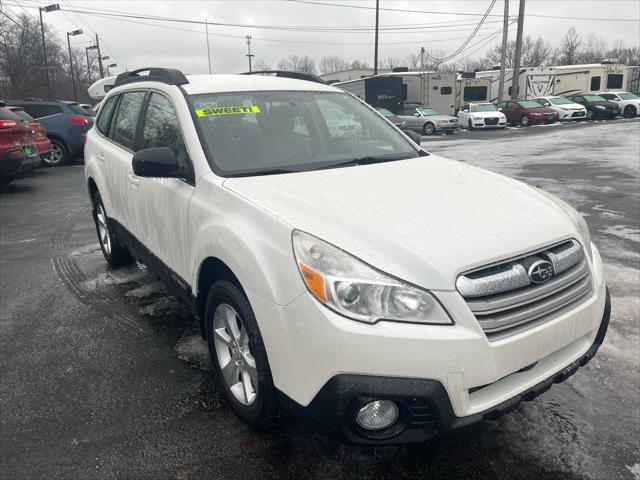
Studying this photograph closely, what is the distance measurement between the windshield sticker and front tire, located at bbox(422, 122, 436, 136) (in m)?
23.5

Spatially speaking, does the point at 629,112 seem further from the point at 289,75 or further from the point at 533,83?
the point at 289,75

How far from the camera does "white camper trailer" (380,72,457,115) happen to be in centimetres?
3139

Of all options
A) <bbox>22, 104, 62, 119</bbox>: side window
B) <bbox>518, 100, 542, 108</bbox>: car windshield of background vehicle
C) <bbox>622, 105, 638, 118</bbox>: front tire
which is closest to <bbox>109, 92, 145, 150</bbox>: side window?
<bbox>22, 104, 62, 119</bbox>: side window

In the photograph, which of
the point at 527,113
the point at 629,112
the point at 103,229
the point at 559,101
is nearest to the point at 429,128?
the point at 527,113

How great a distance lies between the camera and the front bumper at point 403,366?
76.4 inches

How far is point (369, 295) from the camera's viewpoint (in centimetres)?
200

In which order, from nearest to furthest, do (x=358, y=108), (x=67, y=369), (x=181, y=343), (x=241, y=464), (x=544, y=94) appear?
(x=241, y=464), (x=67, y=369), (x=181, y=343), (x=358, y=108), (x=544, y=94)

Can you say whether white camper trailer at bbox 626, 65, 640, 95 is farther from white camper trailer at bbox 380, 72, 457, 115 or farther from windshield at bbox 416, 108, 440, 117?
windshield at bbox 416, 108, 440, 117

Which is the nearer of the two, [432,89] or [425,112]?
[425,112]

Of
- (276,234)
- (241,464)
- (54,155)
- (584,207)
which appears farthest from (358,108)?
(54,155)

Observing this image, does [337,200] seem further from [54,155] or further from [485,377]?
[54,155]

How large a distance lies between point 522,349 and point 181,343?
238cm

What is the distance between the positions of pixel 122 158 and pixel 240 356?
2250 mm

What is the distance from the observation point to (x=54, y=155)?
13508 mm
